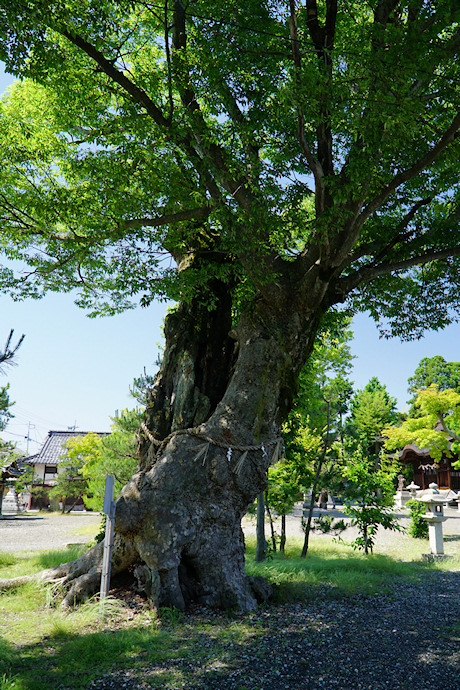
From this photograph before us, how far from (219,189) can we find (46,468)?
28.1 meters

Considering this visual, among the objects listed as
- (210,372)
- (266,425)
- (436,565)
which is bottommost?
(436,565)

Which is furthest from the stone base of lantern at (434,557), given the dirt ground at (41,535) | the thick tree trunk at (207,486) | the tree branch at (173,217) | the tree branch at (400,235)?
the tree branch at (173,217)

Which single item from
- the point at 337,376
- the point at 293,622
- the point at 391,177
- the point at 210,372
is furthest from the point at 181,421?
the point at 337,376

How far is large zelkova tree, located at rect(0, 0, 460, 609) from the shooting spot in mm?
4898

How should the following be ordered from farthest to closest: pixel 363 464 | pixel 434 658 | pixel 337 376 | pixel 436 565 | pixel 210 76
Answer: pixel 337 376 → pixel 363 464 → pixel 436 565 → pixel 210 76 → pixel 434 658

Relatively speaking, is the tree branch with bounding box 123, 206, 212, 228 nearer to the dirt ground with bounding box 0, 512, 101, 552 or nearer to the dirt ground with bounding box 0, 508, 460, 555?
the dirt ground with bounding box 0, 508, 460, 555

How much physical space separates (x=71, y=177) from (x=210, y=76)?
8.53ft

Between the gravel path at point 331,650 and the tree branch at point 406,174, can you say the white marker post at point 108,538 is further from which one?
the tree branch at point 406,174

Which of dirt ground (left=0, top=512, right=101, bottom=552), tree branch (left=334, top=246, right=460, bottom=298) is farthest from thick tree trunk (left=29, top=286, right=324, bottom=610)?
dirt ground (left=0, top=512, right=101, bottom=552)

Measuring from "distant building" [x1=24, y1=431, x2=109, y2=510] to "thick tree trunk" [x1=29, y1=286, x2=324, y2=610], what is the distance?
2255 cm

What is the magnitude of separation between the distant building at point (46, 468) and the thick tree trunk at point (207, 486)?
22547mm

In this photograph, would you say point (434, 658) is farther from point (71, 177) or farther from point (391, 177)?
point (71, 177)

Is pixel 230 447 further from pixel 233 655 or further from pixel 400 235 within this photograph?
pixel 400 235

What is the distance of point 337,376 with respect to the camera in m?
20.3
